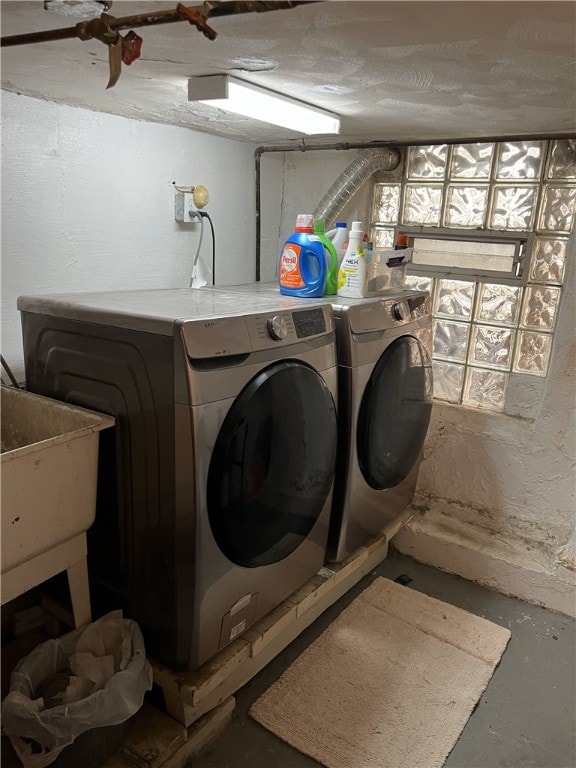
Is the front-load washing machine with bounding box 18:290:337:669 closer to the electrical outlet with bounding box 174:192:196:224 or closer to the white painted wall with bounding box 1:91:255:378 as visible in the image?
the white painted wall with bounding box 1:91:255:378

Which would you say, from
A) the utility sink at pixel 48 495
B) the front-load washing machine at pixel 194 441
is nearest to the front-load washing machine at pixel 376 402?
the front-load washing machine at pixel 194 441

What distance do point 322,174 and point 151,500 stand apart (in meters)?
1.83

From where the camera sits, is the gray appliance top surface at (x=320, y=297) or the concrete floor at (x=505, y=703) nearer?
the concrete floor at (x=505, y=703)

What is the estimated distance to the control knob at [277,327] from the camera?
1394 mm

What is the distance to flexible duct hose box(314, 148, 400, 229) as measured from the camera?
7.57 feet

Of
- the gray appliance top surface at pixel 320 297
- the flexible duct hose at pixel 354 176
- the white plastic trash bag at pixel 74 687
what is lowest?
the white plastic trash bag at pixel 74 687

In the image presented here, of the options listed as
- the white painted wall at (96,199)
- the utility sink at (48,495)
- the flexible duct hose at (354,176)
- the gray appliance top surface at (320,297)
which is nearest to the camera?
the utility sink at (48,495)

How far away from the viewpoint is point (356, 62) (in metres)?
1.18

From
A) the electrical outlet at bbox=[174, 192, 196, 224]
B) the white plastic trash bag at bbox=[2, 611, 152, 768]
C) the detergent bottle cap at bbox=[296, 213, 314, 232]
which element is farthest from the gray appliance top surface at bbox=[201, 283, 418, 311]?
the white plastic trash bag at bbox=[2, 611, 152, 768]

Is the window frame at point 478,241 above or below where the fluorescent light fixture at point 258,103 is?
below

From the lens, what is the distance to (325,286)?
1.90 metres

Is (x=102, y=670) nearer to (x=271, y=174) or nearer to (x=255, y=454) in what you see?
(x=255, y=454)

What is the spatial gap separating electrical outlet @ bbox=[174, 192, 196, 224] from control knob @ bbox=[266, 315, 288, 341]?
0.97m

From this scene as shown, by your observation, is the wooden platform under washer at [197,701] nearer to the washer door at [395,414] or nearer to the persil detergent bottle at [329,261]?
the washer door at [395,414]
